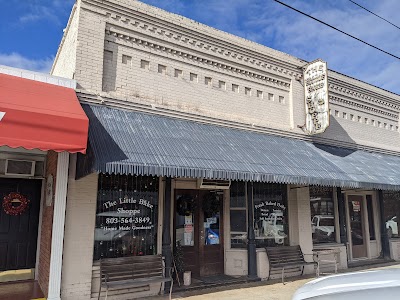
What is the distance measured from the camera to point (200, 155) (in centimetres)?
771

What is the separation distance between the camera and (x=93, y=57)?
784 cm

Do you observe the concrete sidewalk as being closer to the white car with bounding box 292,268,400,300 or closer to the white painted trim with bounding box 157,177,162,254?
the white painted trim with bounding box 157,177,162,254

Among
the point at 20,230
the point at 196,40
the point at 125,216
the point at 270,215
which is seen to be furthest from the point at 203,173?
the point at 20,230

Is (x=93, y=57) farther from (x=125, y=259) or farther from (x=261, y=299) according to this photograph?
(x=261, y=299)

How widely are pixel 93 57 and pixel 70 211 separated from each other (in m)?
3.49

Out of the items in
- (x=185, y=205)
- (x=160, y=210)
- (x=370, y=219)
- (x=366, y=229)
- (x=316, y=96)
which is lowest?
(x=366, y=229)

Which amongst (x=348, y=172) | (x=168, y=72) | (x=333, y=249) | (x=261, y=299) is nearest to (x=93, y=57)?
(x=168, y=72)

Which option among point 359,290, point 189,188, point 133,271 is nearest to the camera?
point 359,290

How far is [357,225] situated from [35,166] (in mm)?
11859

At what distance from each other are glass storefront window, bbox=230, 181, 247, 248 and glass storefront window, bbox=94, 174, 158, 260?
2.61 m

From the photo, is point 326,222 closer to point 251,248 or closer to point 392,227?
point 251,248

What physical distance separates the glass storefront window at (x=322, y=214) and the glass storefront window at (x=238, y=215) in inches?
114

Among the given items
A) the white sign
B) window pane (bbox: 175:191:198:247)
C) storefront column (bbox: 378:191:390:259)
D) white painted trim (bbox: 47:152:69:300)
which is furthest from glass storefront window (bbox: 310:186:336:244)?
white painted trim (bbox: 47:152:69:300)

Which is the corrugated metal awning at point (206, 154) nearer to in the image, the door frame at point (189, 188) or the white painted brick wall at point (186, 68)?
the white painted brick wall at point (186, 68)
